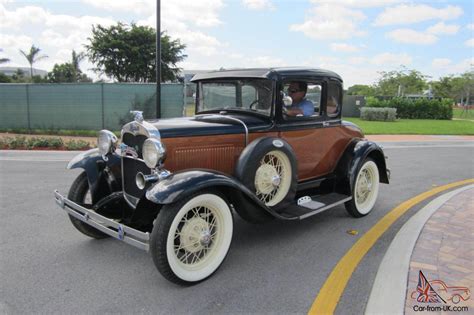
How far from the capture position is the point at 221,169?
3.78m

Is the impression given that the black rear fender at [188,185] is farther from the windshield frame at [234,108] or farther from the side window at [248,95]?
the side window at [248,95]

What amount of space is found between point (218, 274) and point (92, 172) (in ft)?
5.59

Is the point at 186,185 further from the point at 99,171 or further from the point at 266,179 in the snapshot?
the point at 99,171

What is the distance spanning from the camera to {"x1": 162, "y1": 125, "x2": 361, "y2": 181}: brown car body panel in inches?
138

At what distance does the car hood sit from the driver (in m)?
0.44

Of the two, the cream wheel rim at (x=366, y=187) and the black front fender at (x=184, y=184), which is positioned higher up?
the black front fender at (x=184, y=184)

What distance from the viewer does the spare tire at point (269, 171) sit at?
3.62m

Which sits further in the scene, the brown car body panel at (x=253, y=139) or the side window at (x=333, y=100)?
the side window at (x=333, y=100)

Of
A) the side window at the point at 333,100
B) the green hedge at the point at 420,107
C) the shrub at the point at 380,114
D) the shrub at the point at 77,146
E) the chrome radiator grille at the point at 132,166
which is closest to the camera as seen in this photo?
the chrome radiator grille at the point at 132,166

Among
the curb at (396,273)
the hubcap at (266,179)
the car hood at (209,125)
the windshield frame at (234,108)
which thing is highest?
the windshield frame at (234,108)

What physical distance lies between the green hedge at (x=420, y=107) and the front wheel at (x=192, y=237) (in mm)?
28928

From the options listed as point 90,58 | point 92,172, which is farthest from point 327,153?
point 90,58
